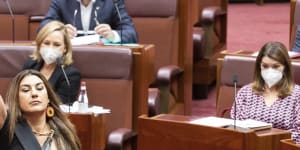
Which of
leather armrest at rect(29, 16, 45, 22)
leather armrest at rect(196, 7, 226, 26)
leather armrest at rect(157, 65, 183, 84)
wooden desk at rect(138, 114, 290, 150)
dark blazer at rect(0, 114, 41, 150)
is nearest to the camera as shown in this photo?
dark blazer at rect(0, 114, 41, 150)

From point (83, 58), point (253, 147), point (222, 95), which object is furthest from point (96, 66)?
point (253, 147)

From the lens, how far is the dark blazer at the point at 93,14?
1.22m

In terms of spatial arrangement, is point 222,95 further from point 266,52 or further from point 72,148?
point 72,148

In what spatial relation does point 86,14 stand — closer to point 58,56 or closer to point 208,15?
point 58,56

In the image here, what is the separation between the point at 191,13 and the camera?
1.32 meters

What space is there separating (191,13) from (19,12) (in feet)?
0.95

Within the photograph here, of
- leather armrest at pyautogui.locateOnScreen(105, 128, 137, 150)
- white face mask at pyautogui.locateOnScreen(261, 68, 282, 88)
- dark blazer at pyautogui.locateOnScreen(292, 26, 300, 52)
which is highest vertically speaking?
dark blazer at pyautogui.locateOnScreen(292, 26, 300, 52)

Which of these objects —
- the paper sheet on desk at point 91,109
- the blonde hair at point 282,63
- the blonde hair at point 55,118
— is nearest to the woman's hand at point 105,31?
the paper sheet on desk at point 91,109

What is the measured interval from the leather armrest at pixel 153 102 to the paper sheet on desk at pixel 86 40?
4.3 inches

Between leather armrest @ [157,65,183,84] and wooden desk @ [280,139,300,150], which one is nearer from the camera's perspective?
wooden desk @ [280,139,300,150]

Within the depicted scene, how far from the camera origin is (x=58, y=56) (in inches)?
42.9

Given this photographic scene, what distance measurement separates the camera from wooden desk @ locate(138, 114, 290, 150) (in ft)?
2.91

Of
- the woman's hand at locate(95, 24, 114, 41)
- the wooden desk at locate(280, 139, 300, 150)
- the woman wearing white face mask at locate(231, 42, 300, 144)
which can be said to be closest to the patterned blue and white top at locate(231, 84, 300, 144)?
the woman wearing white face mask at locate(231, 42, 300, 144)

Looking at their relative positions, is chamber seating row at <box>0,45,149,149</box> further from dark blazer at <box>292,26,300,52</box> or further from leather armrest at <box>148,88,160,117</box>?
dark blazer at <box>292,26,300,52</box>
